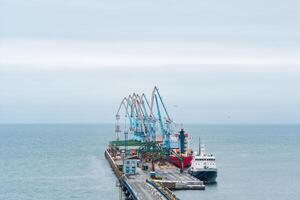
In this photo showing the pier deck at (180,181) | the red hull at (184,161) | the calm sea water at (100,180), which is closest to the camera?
the pier deck at (180,181)

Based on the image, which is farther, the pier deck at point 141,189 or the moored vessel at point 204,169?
the moored vessel at point 204,169

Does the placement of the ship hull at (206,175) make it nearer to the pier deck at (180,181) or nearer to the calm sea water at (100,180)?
the pier deck at (180,181)

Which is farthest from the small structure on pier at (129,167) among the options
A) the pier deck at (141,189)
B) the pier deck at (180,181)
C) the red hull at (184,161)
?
the red hull at (184,161)

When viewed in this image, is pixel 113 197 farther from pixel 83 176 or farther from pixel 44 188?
pixel 83 176

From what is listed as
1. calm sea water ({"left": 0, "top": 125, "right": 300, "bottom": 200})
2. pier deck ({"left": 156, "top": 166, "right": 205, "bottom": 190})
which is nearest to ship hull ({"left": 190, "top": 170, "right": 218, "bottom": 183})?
pier deck ({"left": 156, "top": 166, "right": 205, "bottom": 190})

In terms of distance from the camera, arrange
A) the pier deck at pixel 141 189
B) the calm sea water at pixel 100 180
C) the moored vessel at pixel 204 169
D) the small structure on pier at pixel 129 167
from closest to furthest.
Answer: the pier deck at pixel 141 189
the calm sea water at pixel 100 180
the small structure on pier at pixel 129 167
the moored vessel at pixel 204 169

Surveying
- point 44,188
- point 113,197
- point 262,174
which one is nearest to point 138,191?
point 113,197

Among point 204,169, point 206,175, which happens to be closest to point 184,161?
point 204,169

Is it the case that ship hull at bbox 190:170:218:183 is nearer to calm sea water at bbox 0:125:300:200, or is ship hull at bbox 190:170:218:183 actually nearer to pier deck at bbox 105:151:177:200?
calm sea water at bbox 0:125:300:200
